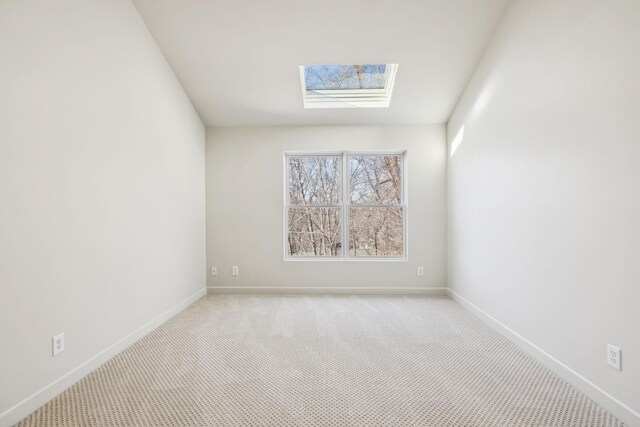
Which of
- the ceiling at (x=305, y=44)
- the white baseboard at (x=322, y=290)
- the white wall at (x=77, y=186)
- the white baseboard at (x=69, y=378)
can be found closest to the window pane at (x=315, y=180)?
the ceiling at (x=305, y=44)

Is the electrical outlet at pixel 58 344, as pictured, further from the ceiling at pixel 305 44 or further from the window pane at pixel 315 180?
the window pane at pixel 315 180

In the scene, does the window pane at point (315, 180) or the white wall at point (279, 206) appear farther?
the window pane at point (315, 180)

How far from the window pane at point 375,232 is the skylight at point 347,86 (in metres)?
1.37

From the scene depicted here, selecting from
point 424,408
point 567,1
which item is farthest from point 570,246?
point 567,1

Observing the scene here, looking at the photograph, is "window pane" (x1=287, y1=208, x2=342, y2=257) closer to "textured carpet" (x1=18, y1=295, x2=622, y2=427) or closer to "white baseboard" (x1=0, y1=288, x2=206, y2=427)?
"textured carpet" (x1=18, y1=295, x2=622, y2=427)

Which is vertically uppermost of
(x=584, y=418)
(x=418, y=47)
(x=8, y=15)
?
(x=418, y=47)

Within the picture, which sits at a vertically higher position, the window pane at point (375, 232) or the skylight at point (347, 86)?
the skylight at point (347, 86)

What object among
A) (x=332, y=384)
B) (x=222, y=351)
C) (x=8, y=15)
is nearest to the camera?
(x=8, y=15)

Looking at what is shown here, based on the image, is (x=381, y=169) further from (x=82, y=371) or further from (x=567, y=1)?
(x=82, y=371)

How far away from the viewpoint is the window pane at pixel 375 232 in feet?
14.6

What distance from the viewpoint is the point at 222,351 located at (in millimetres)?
2549

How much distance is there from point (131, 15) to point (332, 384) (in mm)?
3214

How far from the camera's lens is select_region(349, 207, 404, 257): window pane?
14.6 ft

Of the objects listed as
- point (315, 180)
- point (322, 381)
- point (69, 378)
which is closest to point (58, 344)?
point (69, 378)
